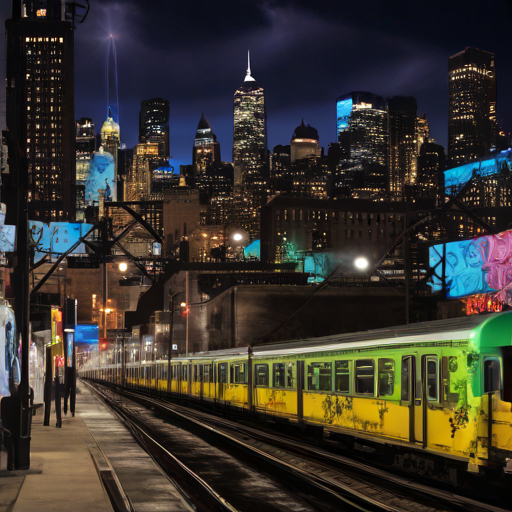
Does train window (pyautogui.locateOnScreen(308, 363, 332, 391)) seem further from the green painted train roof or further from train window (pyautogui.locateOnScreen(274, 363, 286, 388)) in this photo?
train window (pyautogui.locateOnScreen(274, 363, 286, 388))

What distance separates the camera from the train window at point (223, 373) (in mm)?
32719

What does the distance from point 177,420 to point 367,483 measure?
18972 mm

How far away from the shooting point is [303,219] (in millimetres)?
168375

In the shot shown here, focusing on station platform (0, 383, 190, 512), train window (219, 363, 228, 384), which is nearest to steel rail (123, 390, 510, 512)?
train window (219, 363, 228, 384)

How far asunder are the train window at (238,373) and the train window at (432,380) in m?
15.4

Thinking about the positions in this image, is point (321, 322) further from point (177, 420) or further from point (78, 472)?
point (78, 472)

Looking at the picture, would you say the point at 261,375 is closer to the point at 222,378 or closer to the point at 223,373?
the point at 223,373

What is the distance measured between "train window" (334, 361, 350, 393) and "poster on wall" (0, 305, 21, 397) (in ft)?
24.3

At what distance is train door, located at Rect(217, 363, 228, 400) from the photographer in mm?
32938

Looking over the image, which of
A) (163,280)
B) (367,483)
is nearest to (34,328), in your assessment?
(367,483)

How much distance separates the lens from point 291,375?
2306 cm

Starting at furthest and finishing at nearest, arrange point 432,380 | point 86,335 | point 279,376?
point 86,335 < point 279,376 < point 432,380

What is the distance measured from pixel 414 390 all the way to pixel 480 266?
2183 inches

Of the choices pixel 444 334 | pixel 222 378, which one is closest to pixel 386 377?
pixel 444 334
